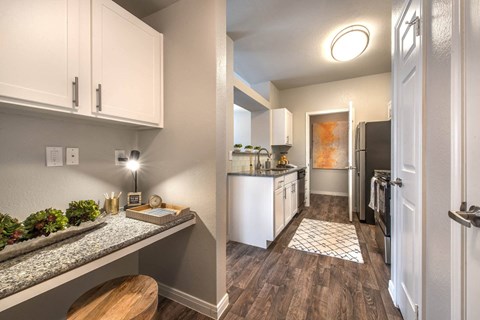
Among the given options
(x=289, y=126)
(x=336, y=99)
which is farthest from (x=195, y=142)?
(x=336, y=99)

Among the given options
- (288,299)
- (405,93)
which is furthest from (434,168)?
(288,299)

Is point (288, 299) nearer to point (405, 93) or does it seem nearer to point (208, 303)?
point (208, 303)

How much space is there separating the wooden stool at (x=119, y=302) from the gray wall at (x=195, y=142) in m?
0.50

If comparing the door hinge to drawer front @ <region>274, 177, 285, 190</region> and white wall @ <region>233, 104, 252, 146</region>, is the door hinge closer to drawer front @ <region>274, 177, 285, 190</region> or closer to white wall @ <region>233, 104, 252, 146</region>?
drawer front @ <region>274, 177, 285, 190</region>

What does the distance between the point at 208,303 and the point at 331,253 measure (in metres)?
1.56

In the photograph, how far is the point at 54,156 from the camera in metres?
1.21

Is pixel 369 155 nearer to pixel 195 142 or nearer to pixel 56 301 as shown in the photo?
pixel 195 142

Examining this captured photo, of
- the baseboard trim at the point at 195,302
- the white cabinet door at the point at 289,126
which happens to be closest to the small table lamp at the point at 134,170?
the baseboard trim at the point at 195,302

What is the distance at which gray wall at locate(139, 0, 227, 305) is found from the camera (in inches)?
54.9

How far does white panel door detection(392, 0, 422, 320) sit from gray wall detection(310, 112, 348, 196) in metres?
3.91

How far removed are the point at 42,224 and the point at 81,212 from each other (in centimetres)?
21

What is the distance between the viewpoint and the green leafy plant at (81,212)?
3.63 ft

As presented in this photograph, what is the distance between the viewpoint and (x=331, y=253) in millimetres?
→ 2260

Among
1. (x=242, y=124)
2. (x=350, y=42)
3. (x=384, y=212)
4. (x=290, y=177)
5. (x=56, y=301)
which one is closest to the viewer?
(x=56, y=301)
